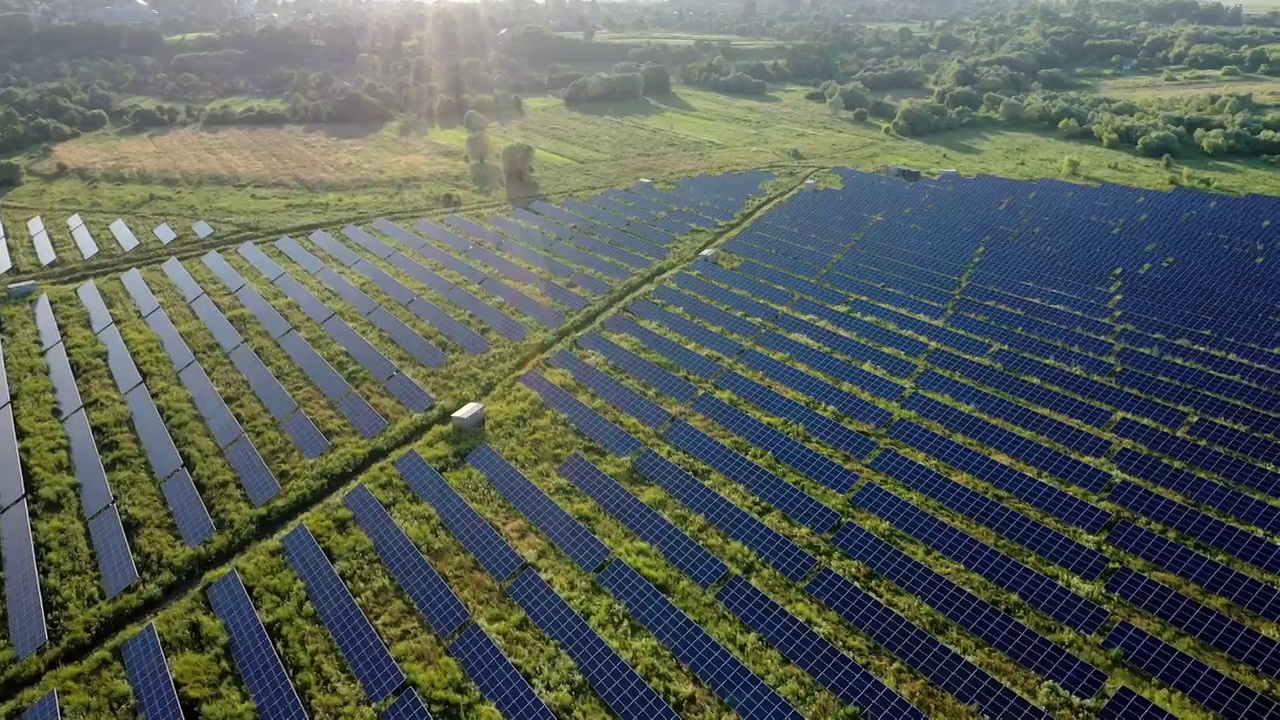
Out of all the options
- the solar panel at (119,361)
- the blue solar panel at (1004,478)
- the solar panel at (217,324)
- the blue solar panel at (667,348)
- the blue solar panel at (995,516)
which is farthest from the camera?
the solar panel at (217,324)

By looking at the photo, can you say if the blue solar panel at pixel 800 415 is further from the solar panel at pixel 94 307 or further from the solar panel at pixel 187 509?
the solar panel at pixel 94 307

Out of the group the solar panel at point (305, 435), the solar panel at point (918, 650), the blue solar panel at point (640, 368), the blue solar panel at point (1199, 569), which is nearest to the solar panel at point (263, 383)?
the solar panel at point (305, 435)

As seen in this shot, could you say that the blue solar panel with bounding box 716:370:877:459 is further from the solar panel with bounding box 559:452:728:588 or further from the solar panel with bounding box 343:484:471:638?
the solar panel with bounding box 343:484:471:638

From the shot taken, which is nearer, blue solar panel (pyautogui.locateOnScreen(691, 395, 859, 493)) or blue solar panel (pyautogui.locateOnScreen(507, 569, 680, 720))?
blue solar panel (pyautogui.locateOnScreen(507, 569, 680, 720))

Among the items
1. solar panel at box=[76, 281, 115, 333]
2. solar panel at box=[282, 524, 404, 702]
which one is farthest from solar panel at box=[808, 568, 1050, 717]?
solar panel at box=[76, 281, 115, 333]

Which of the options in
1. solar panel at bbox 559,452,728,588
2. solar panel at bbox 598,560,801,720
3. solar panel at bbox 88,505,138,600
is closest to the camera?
solar panel at bbox 598,560,801,720

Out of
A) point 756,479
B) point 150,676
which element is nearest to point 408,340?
point 150,676
